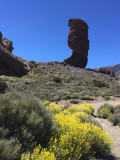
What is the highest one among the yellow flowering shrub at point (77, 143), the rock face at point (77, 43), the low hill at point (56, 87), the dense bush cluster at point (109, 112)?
the rock face at point (77, 43)

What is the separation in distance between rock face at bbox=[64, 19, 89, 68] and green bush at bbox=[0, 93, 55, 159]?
157 feet

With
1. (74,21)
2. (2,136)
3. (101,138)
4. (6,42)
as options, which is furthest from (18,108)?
(74,21)

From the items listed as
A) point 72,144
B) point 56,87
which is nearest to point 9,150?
point 72,144

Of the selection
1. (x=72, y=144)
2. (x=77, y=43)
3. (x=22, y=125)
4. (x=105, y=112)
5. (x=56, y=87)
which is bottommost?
(x=72, y=144)

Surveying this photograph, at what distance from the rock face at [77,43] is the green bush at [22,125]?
48.0 meters

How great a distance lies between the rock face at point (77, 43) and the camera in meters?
51.4

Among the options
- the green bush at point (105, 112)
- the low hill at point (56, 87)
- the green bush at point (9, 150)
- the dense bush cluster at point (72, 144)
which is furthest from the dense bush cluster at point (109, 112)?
the low hill at point (56, 87)

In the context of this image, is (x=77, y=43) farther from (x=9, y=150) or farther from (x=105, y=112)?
(x=9, y=150)

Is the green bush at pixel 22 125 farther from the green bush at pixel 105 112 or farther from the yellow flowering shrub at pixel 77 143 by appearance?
the green bush at pixel 105 112

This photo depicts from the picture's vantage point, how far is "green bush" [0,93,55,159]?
3.31 m

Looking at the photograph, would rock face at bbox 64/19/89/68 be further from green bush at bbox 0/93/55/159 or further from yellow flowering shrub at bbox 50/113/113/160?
green bush at bbox 0/93/55/159

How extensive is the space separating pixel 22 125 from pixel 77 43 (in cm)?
5076

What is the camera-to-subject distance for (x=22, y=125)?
3.55m

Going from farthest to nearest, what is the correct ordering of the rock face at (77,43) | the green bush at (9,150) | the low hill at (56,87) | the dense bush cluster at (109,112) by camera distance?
1. the rock face at (77,43)
2. the low hill at (56,87)
3. the dense bush cluster at (109,112)
4. the green bush at (9,150)
